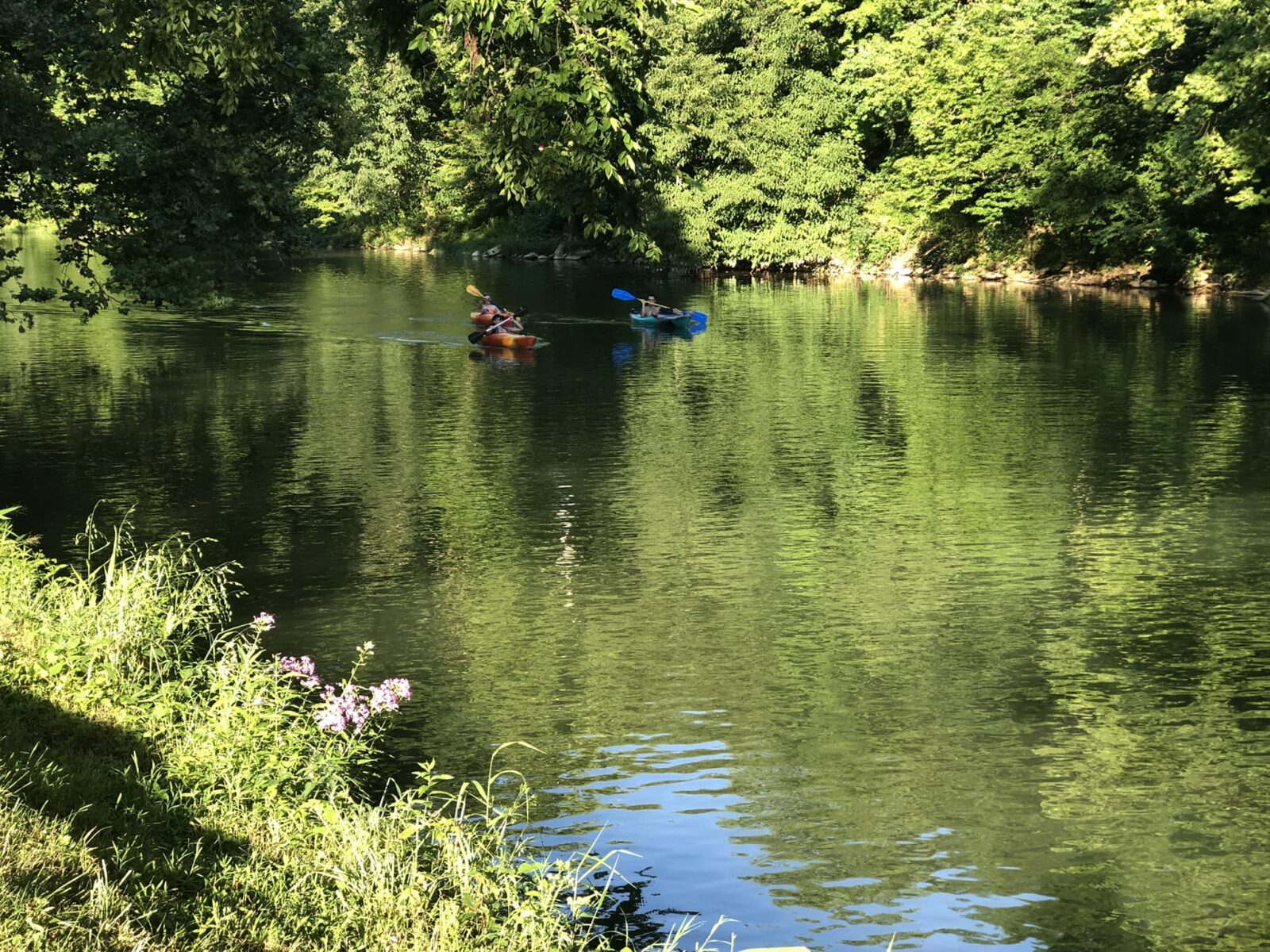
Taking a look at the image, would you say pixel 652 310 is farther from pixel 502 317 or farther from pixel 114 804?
pixel 114 804

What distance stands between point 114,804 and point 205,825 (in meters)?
0.54

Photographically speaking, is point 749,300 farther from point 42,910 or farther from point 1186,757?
point 42,910

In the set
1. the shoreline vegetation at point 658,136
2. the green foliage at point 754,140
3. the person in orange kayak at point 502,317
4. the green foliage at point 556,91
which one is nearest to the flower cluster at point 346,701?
the green foliage at point 556,91

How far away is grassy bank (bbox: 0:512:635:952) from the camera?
19.5ft

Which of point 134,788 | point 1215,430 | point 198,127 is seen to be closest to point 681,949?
point 134,788

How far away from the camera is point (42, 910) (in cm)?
535

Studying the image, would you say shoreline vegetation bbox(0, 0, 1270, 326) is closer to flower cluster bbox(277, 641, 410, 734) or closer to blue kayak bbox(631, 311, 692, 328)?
flower cluster bbox(277, 641, 410, 734)

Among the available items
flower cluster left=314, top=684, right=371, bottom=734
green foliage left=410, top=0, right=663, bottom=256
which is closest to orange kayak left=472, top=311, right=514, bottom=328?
green foliage left=410, top=0, right=663, bottom=256

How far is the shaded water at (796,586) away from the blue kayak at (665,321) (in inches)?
282

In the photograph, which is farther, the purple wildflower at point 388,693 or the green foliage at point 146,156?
the green foliage at point 146,156

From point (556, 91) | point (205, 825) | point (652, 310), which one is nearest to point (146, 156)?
point (556, 91)

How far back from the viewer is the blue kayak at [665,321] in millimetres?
42812

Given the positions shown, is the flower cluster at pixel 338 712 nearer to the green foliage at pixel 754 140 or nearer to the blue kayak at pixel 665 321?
the blue kayak at pixel 665 321

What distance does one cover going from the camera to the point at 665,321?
141 feet
